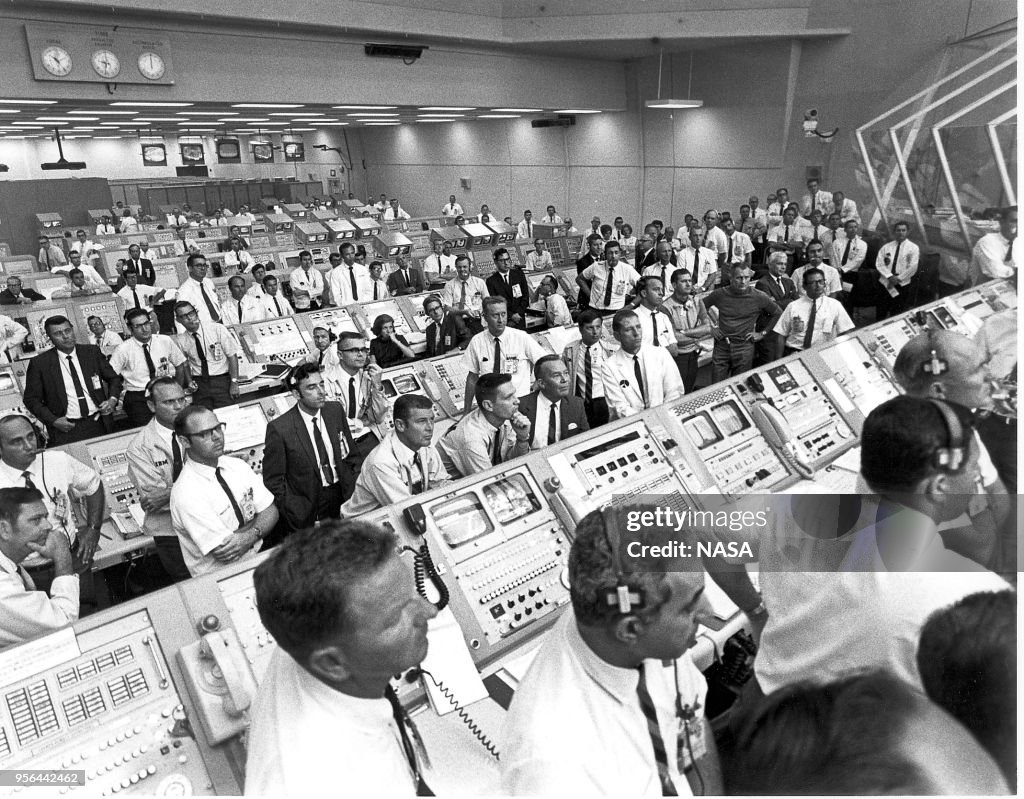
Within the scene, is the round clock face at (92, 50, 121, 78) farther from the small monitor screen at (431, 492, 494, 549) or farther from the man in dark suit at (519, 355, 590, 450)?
the small monitor screen at (431, 492, 494, 549)

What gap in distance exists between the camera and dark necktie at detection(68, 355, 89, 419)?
16.6 feet

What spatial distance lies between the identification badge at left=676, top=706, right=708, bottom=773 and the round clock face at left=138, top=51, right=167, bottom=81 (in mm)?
9948

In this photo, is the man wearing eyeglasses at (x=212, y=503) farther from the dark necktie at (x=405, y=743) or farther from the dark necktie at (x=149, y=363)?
the dark necktie at (x=149, y=363)

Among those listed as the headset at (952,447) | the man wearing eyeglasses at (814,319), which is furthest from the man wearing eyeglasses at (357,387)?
the headset at (952,447)

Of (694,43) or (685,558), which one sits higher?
(694,43)

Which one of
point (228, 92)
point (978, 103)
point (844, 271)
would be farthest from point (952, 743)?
point (228, 92)

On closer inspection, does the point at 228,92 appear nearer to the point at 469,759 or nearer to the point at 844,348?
the point at 844,348

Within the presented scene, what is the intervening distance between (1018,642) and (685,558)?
0.56m

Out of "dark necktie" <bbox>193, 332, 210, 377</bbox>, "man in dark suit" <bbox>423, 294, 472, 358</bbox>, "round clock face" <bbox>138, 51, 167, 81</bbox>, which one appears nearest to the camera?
"dark necktie" <bbox>193, 332, 210, 377</bbox>

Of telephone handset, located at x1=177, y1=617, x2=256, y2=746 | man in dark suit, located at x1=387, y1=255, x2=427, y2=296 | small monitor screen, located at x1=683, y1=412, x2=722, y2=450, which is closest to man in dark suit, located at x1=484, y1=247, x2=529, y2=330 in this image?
man in dark suit, located at x1=387, y1=255, x2=427, y2=296

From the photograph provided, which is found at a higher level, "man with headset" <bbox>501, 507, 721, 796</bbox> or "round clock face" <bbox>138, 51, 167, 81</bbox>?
"round clock face" <bbox>138, 51, 167, 81</bbox>

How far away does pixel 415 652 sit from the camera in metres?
1.38

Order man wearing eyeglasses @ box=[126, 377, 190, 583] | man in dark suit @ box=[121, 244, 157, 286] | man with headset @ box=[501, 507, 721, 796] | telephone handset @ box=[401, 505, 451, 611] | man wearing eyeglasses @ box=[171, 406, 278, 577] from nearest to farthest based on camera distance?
man with headset @ box=[501, 507, 721, 796] → telephone handset @ box=[401, 505, 451, 611] → man wearing eyeglasses @ box=[171, 406, 278, 577] → man wearing eyeglasses @ box=[126, 377, 190, 583] → man in dark suit @ box=[121, 244, 157, 286]

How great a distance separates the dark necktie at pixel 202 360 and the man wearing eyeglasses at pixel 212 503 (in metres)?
2.99
